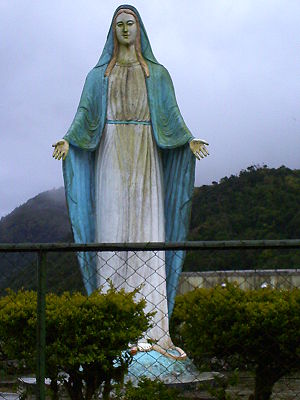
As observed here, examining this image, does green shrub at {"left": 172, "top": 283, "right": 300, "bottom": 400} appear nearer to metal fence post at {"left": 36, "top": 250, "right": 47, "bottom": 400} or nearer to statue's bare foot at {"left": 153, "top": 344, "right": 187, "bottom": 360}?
metal fence post at {"left": 36, "top": 250, "right": 47, "bottom": 400}

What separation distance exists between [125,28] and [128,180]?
6.44ft

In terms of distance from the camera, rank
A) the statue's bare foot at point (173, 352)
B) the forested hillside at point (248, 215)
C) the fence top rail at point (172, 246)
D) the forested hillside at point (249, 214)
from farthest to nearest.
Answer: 1. the forested hillside at point (249, 214)
2. the forested hillside at point (248, 215)
3. the statue's bare foot at point (173, 352)
4. the fence top rail at point (172, 246)

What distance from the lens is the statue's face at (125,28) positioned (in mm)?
9453

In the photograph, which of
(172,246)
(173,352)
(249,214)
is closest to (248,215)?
(249,214)

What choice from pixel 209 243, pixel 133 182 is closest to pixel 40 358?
pixel 209 243

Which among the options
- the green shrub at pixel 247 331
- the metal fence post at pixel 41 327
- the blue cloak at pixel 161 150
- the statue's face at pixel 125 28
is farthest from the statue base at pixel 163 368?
the statue's face at pixel 125 28

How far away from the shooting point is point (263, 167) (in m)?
33.7

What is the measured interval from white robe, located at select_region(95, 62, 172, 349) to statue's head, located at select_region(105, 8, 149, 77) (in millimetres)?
154

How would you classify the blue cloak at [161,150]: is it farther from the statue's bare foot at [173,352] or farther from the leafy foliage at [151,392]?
the leafy foliage at [151,392]

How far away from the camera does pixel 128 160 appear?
9203mm

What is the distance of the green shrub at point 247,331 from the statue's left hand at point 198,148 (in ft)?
11.6

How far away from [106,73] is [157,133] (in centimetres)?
104

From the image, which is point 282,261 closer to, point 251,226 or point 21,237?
point 251,226

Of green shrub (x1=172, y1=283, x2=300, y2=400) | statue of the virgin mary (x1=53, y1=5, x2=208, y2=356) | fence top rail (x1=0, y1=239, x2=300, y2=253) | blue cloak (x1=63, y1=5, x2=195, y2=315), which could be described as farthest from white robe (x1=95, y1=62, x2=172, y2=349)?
fence top rail (x1=0, y1=239, x2=300, y2=253)
